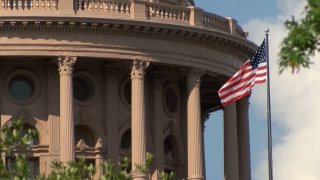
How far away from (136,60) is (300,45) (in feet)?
136

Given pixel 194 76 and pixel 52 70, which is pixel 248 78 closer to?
pixel 194 76

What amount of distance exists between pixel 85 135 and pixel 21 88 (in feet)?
11.3

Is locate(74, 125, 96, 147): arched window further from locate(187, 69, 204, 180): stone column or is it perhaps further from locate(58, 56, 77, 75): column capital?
locate(187, 69, 204, 180): stone column

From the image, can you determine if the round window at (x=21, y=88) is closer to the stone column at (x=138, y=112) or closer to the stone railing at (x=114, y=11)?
the stone railing at (x=114, y=11)

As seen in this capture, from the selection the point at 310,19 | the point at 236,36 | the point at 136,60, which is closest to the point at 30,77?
the point at 136,60

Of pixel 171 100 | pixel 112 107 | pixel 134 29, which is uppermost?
pixel 134 29

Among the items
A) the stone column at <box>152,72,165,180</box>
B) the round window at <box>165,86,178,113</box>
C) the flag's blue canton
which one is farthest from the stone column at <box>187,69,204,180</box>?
the flag's blue canton

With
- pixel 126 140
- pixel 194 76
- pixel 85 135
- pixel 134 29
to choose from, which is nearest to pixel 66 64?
pixel 134 29

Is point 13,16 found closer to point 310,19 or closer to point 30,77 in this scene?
point 30,77

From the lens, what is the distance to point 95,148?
58.3 metres

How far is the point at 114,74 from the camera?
5888cm

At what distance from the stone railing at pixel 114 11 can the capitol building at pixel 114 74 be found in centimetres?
5

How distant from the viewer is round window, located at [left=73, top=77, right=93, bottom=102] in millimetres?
59094

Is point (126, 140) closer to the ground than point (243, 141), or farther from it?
closer to the ground
